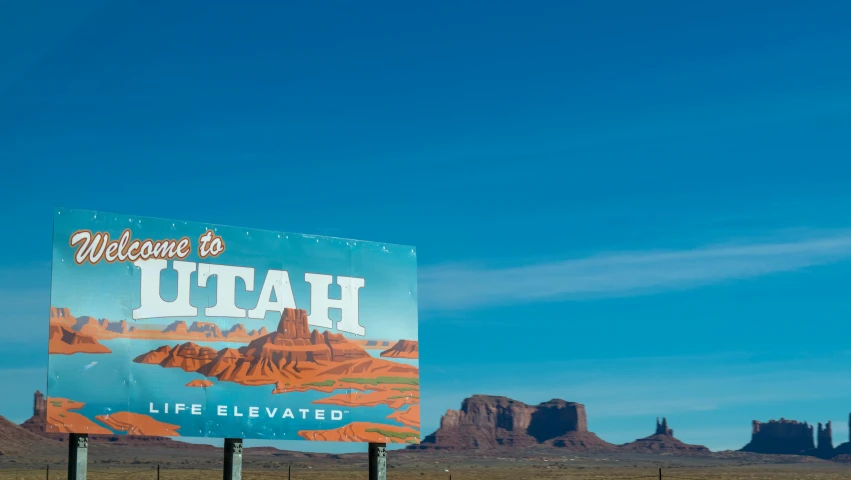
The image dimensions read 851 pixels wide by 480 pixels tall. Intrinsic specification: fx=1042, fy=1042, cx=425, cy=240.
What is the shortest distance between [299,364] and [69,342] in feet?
16.7

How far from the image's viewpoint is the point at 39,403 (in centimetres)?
19938

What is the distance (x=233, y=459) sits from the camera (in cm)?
2141

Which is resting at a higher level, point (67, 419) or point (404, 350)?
point (404, 350)

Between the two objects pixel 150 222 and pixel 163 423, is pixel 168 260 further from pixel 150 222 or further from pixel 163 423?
pixel 163 423

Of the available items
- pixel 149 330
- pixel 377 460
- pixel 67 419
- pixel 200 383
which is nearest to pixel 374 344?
pixel 377 460

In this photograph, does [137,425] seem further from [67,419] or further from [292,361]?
[292,361]

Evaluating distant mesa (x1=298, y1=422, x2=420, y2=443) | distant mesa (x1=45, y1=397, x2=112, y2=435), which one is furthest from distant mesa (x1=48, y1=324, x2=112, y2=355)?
distant mesa (x1=298, y1=422, x2=420, y2=443)

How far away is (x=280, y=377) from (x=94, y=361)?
13.6 ft

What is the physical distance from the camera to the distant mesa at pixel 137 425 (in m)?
19.4

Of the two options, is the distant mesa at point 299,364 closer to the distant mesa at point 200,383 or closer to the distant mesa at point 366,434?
the distant mesa at point 200,383

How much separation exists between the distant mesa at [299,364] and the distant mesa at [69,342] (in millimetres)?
912

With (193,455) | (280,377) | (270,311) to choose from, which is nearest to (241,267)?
(270,311)

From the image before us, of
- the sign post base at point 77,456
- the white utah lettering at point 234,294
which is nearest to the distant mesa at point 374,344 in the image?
the white utah lettering at point 234,294

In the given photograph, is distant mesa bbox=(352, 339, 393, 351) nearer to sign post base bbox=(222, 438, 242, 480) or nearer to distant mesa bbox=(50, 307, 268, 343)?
distant mesa bbox=(50, 307, 268, 343)
